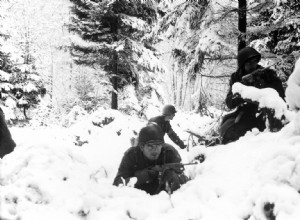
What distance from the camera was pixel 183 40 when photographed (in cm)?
757

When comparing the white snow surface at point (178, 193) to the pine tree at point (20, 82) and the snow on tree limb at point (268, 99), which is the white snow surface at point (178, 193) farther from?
the pine tree at point (20, 82)

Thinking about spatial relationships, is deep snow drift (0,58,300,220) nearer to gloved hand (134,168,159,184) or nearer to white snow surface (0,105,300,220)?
white snow surface (0,105,300,220)

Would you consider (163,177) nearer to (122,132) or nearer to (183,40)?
(183,40)

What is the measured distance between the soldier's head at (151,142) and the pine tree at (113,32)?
31.0 feet

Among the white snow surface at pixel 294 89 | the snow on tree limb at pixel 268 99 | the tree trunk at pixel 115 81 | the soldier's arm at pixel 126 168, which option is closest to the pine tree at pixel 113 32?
the tree trunk at pixel 115 81

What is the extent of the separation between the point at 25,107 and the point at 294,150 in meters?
17.9

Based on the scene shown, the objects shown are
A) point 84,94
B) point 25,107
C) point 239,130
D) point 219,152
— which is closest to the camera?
point 219,152

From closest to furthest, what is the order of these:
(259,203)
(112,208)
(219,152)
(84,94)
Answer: (259,203), (112,208), (219,152), (84,94)

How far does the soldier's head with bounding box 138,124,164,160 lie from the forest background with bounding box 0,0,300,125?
147 centimetres

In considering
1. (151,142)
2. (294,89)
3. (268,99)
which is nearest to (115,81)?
(151,142)

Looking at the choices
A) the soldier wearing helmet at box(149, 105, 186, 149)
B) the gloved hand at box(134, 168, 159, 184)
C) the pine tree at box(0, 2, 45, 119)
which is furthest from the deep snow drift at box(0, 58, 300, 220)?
the pine tree at box(0, 2, 45, 119)

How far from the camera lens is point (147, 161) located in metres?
3.95

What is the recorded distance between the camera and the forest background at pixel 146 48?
679 centimetres

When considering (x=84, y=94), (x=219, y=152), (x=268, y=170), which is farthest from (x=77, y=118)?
(x=268, y=170)
